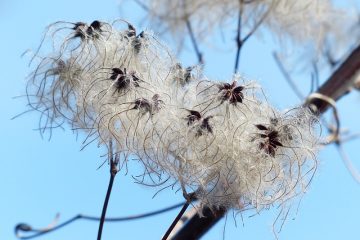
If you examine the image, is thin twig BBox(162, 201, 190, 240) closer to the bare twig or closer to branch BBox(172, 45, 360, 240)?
the bare twig

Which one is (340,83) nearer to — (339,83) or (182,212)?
(339,83)

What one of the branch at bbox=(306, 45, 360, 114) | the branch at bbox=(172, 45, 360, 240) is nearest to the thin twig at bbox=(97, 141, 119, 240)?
the branch at bbox=(172, 45, 360, 240)

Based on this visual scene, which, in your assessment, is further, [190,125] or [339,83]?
[339,83]

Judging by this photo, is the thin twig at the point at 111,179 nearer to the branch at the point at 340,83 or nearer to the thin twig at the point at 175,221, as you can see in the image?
the thin twig at the point at 175,221

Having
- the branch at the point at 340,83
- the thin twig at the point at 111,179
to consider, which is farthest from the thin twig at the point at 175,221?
the branch at the point at 340,83

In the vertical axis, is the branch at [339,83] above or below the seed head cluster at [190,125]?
above

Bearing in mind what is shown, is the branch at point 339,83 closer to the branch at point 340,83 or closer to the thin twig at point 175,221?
the branch at point 340,83

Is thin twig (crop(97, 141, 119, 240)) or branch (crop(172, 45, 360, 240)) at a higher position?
branch (crop(172, 45, 360, 240))

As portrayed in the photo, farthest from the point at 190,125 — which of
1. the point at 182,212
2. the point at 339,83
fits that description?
the point at 339,83

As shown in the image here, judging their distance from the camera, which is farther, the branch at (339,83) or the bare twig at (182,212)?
the branch at (339,83)

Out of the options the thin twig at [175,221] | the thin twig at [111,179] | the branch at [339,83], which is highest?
the branch at [339,83]
